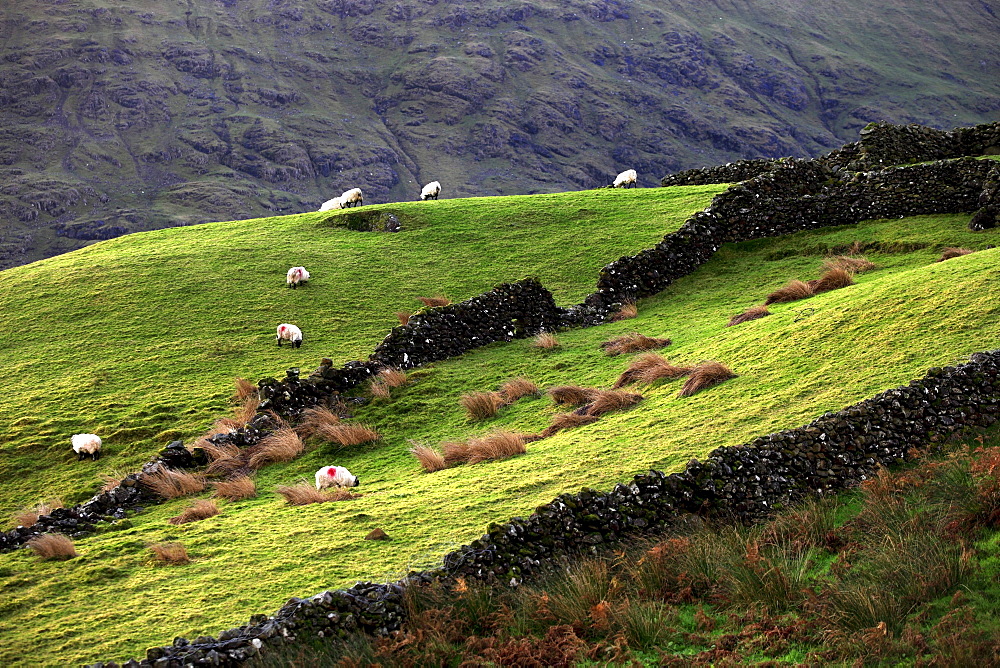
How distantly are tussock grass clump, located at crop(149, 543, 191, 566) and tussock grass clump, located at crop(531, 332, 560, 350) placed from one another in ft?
34.5

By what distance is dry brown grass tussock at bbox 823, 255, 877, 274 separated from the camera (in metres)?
20.5

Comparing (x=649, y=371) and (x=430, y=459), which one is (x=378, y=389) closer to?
(x=430, y=459)

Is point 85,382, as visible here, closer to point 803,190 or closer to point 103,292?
point 103,292

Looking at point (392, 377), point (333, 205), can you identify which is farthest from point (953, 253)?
point (333, 205)

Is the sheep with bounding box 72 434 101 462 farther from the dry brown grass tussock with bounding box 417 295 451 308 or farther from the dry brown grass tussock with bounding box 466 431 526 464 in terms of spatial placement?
the dry brown grass tussock with bounding box 417 295 451 308

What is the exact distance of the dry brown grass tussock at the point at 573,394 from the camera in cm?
1509

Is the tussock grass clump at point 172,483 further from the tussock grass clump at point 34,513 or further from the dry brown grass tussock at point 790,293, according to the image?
the dry brown grass tussock at point 790,293

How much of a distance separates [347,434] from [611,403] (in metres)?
5.04

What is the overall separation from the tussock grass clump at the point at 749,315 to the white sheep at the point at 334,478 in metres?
9.27

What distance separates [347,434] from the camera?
1522 centimetres

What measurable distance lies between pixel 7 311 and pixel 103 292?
2901 millimetres

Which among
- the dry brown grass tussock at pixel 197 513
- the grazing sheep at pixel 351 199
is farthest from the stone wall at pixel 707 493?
the grazing sheep at pixel 351 199

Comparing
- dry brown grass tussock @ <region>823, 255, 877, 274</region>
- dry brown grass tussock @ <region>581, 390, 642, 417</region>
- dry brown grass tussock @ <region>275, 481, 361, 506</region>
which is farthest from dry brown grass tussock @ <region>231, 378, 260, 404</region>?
dry brown grass tussock @ <region>823, 255, 877, 274</region>

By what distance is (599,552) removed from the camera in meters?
9.09
